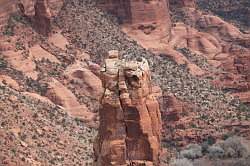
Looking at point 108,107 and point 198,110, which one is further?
point 198,110

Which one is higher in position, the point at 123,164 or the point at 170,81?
the point at 170,81

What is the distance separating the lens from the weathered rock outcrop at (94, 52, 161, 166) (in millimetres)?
42875

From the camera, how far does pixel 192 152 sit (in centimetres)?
6800

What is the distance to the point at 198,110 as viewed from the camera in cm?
7650

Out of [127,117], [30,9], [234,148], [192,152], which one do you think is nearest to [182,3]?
[30,9]

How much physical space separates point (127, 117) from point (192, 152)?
996 inches

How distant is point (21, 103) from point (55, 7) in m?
20.6

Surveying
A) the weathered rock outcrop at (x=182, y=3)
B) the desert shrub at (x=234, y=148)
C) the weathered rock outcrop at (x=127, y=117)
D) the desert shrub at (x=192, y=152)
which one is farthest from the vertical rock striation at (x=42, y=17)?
the weathered rock outcrop at (x=127, y=117)

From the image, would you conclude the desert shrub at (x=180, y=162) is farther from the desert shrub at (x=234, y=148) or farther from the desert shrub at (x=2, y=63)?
the desert shrub at (x=2, y=63)

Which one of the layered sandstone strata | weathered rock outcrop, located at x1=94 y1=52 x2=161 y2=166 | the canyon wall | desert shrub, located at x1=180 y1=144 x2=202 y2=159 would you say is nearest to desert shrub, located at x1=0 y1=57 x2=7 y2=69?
the canyon wall

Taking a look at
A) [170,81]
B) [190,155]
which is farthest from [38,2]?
[190,155]

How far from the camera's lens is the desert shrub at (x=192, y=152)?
67.6m

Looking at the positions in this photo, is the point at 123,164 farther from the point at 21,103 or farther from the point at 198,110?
the point at 198,110

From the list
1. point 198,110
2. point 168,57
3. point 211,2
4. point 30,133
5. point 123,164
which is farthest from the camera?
point 211,2
